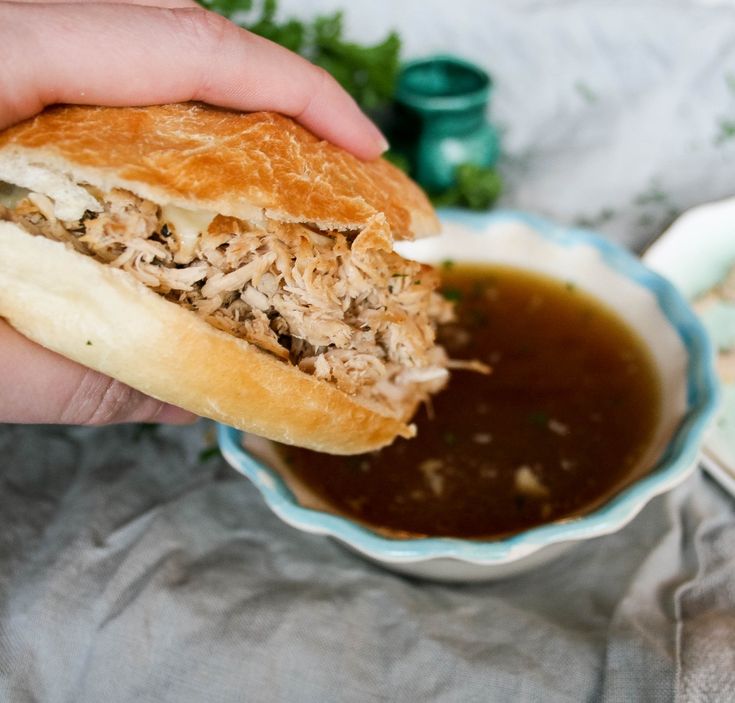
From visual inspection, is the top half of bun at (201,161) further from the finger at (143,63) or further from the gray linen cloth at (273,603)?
the gray linen cloth at (273,603)

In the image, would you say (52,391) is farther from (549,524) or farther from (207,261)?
(549,524)

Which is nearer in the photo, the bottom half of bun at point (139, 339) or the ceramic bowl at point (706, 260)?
the bottom half of bun at point (139, 339)

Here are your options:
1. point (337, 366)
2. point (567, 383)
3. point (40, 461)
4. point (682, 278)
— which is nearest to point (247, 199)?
point (337, 366)

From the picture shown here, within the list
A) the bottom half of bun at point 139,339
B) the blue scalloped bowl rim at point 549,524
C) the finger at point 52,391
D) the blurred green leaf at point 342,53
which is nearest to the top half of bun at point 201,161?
the bottom half of bun at point 139,339

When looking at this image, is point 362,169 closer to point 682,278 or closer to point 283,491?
point 283,491

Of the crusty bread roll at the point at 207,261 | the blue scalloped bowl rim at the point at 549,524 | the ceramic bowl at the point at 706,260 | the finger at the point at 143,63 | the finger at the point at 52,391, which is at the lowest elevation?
the ceramic bowl at the point at 706,260
